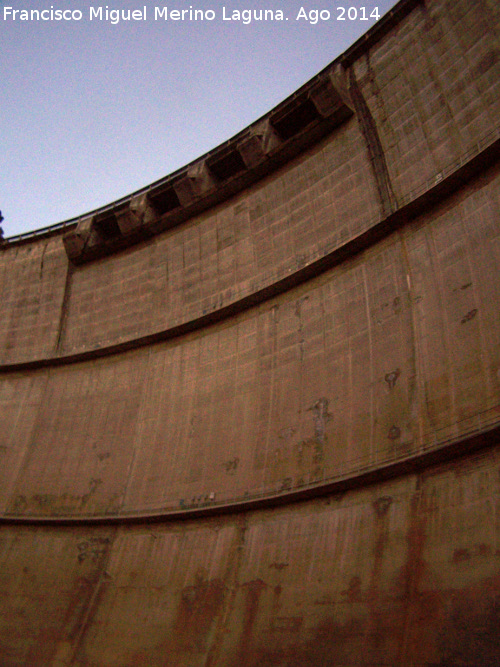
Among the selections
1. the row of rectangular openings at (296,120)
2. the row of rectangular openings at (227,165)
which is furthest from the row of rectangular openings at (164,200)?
the row of rectangular openings at (296,120)

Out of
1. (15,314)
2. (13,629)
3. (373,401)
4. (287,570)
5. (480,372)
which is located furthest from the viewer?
(15,314)

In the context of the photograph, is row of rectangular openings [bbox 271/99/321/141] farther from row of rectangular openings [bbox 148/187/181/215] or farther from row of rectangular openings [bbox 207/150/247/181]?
row of rectangular openings [bbox 148/187/181/215]

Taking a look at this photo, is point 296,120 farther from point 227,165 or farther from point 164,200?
point 164,200

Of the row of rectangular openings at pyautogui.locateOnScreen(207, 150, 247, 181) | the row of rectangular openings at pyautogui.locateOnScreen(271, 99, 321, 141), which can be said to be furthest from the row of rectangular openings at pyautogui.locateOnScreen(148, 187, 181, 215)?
the row of rectangular openings at pyautogui.locateOnScreen(271, 99, 321, 141)

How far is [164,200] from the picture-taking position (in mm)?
16031

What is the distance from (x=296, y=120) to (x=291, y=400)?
7.19m

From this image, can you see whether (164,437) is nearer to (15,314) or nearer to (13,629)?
(13,629)

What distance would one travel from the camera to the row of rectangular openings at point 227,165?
14750mm

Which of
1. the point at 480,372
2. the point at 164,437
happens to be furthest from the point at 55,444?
the point at 480,372

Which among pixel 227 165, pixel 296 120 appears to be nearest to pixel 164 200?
pixel 227 165

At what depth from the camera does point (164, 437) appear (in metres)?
13.0

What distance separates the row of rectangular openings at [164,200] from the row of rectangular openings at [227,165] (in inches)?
54.2

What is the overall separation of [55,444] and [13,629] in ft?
14.7

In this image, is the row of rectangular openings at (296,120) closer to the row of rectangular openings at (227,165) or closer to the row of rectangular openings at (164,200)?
the row of rectangular openings at (227,165)
